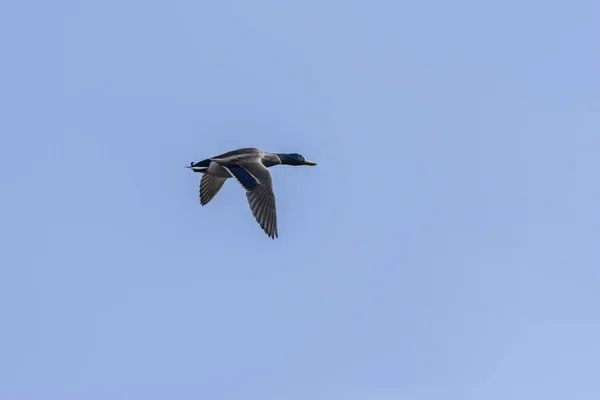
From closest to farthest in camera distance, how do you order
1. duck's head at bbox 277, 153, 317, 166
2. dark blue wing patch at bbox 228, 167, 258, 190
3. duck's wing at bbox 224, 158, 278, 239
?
duck's wing at bbox 224, 158, 278, 239
dark blue wing patch at bbox 228, 167, 258, 190
duck's head at bbox 277, 153, 317, 166

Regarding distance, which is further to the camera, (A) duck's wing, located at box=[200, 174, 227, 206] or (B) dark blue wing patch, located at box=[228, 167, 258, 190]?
(A) duck's wing, located at box=[200, 174, 227, 206]

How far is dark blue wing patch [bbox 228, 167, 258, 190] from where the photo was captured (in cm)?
5594

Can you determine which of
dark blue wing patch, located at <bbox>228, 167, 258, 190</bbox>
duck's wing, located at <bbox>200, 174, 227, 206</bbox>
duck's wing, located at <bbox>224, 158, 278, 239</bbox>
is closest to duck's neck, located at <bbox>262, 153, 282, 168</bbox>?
duck's wing, located at <bbox>224, 158, 278, 239</bbox>

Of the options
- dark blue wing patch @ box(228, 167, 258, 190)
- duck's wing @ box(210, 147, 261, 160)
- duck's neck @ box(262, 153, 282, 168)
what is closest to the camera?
dark blue wing patch @ box(228, 167, 258, 190)

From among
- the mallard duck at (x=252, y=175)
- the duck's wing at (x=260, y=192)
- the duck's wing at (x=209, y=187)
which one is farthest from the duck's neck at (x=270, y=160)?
the duck's wing at (x=209, y=187)

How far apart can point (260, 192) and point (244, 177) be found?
133 centimetres

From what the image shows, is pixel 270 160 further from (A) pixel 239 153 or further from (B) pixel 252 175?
(B) pixel 252 175

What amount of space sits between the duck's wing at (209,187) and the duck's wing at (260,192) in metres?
7.47

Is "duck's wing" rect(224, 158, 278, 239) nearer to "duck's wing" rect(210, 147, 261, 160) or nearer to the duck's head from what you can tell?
"duck's wing" rect(210, 147, 261, 160)

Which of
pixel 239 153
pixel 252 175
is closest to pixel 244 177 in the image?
pixel 252 175

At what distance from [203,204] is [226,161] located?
7543mm

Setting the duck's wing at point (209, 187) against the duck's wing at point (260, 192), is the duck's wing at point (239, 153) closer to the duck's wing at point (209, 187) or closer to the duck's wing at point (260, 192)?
the duck's wing at point (260, 192)

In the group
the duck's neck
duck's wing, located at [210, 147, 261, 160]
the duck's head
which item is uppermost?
the duck's head

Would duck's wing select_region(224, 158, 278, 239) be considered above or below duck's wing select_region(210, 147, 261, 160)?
below
